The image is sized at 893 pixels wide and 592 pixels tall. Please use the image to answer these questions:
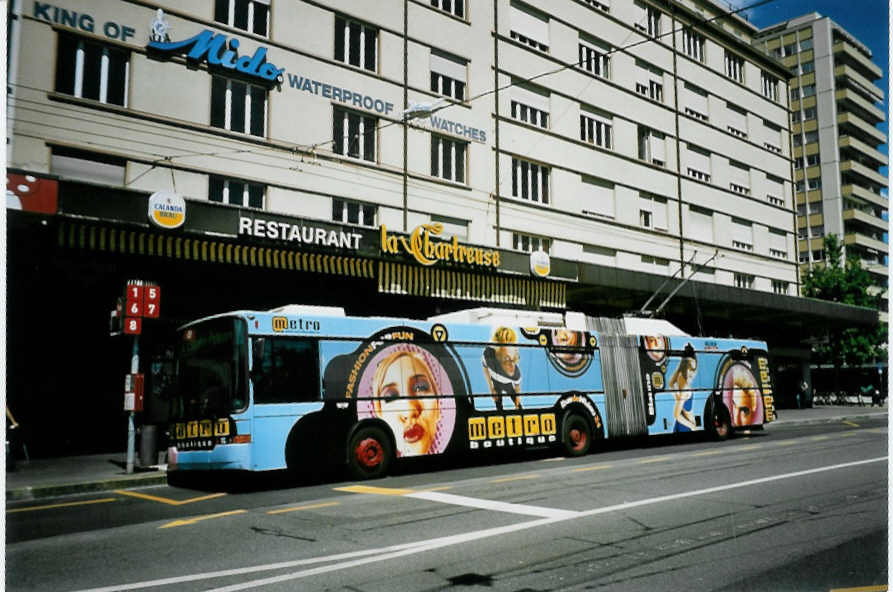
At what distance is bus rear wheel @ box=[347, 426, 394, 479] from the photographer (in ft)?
38.3

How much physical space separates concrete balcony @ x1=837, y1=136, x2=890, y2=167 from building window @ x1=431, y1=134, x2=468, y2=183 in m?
12.4

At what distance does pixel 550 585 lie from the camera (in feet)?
17.0

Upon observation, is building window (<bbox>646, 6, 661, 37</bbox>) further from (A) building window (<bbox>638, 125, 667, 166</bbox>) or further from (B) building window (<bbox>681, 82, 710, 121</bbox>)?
(A) building window (<bbox>638, 125, 667, 166</bbox>)

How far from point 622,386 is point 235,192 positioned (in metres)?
11.0

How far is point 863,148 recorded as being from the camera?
25.5m

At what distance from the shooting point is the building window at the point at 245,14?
1941cm

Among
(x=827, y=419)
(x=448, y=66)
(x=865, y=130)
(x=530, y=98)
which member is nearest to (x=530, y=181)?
(x=530, y=98)

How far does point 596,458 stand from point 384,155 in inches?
469

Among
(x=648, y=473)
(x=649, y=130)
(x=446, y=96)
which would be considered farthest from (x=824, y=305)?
(x=648, y=473)

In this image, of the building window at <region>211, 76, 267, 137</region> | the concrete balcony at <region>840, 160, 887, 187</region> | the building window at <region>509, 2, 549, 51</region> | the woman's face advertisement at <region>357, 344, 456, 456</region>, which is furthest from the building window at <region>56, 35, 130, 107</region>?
the concrete balcony at <region>840, 160, 887, 187</region>

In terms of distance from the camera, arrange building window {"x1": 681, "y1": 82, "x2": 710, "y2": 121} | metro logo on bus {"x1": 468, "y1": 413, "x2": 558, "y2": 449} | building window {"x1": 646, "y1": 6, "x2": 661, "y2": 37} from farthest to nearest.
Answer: building window {"x1": 681, "y1": 82, "x2": 710, "y2": 121} → building window {"x1": 646, "y1": 6, "x2": 661, "y2": 37} → metro logo on bus {"x1": 468, "y1": 413, "x2": 558, "y2": 449}

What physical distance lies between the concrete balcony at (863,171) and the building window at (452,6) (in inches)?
574

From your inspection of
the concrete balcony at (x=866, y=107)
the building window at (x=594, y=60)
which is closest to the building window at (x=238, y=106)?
the concrete balcony at (x=866, y=107)

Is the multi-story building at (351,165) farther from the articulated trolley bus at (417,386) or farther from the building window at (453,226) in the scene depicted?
the articulated trolley bus at (417,386)
